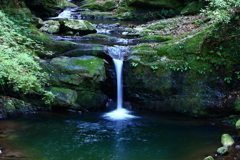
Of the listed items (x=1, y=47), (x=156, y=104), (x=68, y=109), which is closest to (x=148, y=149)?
(x=156, y=104)

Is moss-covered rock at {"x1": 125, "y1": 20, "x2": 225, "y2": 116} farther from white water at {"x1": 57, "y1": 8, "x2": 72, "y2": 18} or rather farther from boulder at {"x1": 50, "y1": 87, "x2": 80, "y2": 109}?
white water at {"x1": 57, "y1": 8, "x2": 72, "y2": 18}

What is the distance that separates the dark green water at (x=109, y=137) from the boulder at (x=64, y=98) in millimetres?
468

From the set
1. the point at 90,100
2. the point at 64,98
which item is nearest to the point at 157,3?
the point at 90,100

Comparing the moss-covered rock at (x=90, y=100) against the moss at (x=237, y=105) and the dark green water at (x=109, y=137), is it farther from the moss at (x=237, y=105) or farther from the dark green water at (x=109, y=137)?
the moss at (x=237, y=105)

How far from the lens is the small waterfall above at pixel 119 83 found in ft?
32.0

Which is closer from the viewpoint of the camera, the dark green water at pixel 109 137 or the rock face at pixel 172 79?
the dark green water at pixel 109 137

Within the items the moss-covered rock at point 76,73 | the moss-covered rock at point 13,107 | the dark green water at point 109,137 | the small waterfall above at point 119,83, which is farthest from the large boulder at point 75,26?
the dark green water at point 109,137

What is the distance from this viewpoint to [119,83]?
35.2 feet

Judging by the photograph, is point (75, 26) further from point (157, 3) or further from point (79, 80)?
point (157, 3)

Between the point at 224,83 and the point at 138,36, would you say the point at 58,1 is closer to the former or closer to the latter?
the point at 138,36

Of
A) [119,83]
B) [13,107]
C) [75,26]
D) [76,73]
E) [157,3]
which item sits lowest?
[13,107]

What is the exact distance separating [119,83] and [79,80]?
1.78 metres

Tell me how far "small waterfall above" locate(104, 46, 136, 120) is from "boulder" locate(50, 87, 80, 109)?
141 cm

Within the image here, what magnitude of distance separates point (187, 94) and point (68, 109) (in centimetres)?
476
